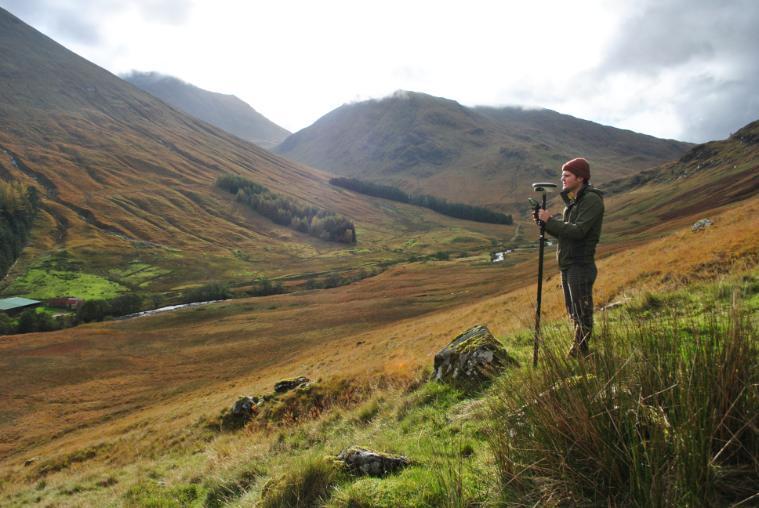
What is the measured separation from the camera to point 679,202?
10594 centimetres

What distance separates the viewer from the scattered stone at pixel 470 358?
340 inches

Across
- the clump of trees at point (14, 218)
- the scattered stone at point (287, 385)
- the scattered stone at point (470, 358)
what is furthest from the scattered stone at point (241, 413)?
the clump of trees at point (14, 218)

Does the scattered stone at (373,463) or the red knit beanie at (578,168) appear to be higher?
the red knit beanie at (578,168)

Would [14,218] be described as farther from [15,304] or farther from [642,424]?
[642,424]

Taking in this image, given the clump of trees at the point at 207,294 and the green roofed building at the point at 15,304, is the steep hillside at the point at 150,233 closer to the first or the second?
the clump of trees at the point at 207,294

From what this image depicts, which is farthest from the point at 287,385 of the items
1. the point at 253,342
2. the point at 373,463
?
the point at 253,342

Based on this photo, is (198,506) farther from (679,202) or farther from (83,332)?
(679,202)

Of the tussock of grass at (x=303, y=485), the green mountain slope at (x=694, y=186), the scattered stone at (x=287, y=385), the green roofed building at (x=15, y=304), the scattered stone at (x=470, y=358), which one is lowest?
the green roofed building at (x=15, y=304)

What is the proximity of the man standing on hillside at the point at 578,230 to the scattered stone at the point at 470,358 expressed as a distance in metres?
1.90

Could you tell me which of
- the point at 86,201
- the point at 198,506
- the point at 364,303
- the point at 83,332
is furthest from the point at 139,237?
the point at 198,506

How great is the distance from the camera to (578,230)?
677cm

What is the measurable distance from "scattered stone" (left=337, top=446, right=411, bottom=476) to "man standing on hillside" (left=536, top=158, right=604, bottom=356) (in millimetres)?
3719

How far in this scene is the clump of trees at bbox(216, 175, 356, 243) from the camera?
17075 cm

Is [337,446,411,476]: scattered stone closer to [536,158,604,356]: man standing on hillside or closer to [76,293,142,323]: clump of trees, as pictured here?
[536,158,604,356]: man standing on hillside
